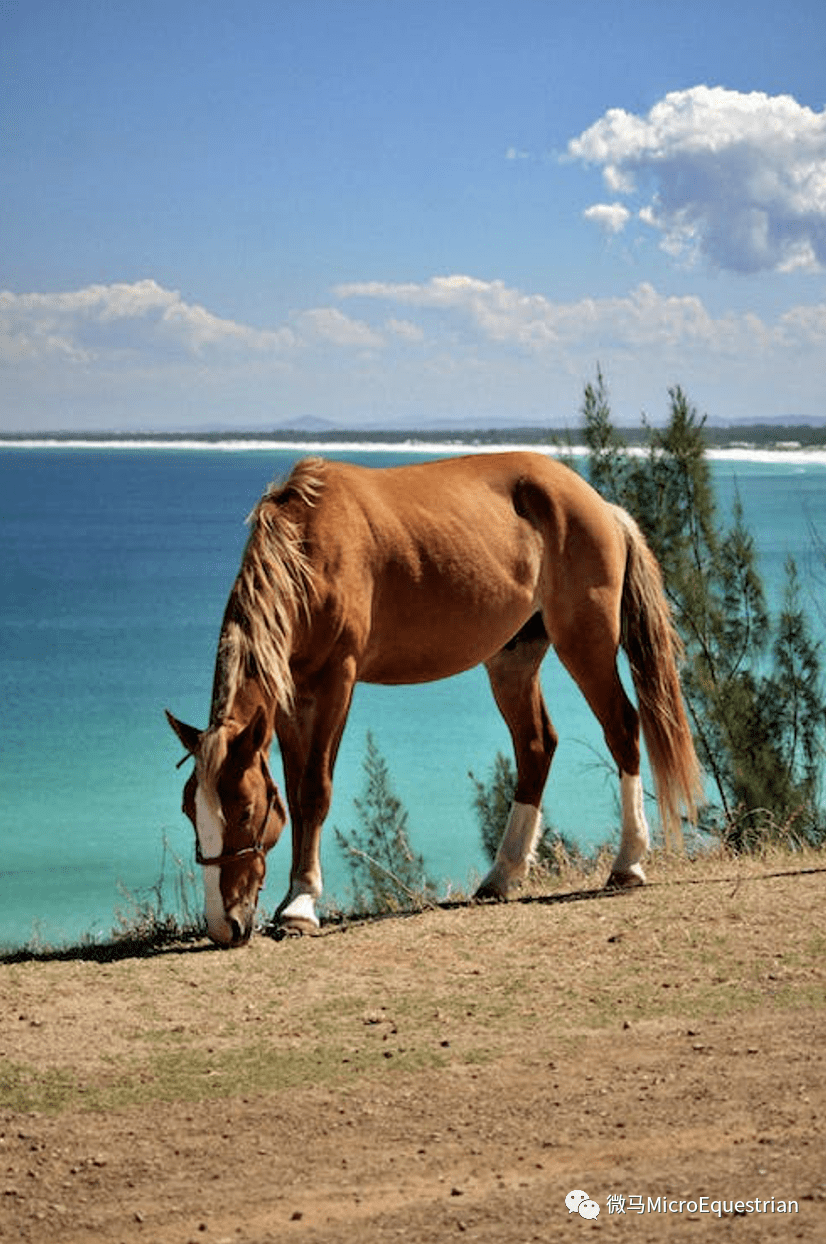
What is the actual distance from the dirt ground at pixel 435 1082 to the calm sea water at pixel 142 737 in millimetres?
1943

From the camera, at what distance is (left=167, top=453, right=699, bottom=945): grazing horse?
586 cm

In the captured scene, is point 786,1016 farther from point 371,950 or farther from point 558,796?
point 558,796

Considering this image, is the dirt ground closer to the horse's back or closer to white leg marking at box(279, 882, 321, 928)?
white leg marking at box(279, 882, 321, 928)

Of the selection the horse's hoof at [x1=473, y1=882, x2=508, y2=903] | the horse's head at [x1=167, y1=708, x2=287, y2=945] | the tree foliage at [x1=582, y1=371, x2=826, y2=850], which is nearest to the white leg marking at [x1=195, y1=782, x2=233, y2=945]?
the horse's head at [x1=167, y1=708, x2=287, y2=945]

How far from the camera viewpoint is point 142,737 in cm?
4216

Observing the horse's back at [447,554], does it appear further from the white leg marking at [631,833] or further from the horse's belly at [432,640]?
the white leg marking at [631,833]

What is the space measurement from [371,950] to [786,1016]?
1.69 meters

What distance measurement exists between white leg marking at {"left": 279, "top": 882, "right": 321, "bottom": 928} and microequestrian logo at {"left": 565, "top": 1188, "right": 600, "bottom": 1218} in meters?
2.74

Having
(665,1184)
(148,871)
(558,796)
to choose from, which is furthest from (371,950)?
(558,796)

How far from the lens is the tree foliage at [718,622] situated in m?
16.3

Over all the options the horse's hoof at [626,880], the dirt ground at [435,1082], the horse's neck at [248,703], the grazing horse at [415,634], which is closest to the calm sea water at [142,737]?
the horse's hoof at [626,880]

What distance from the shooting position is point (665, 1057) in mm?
4887

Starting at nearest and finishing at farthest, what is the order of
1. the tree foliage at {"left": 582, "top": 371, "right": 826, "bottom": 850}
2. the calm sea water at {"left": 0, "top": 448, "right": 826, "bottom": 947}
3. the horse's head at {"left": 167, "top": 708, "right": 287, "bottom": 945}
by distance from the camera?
the horse's head at {"left": 167, "top": 708, "right": 287, "bottom": 945}, the tree foliage at {"left": 582, "top": 371, "right": 826, "bottom": 850}, the calm sea water at {"left": 0, "top": 448, "right": 826, "bottom": 947}

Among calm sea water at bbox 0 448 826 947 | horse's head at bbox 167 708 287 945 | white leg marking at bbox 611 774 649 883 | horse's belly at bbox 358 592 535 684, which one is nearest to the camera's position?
horse's head at bbox 167 708 287 945
